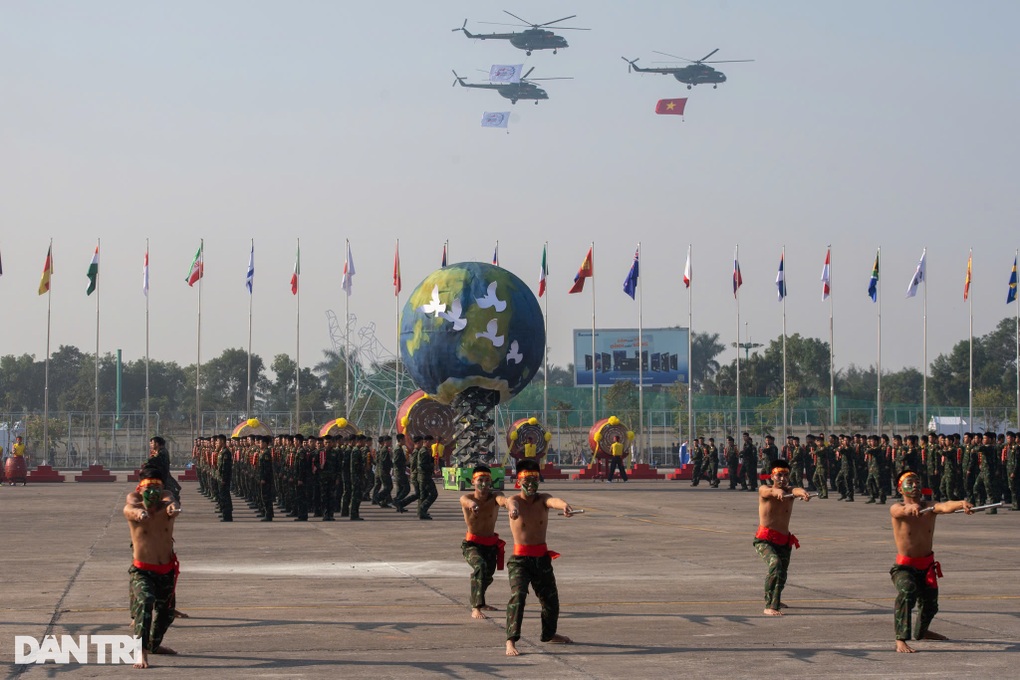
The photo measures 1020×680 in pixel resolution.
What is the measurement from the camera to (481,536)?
13.0 meters

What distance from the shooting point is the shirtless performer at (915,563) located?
37.6 feet

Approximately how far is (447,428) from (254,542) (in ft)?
66.5

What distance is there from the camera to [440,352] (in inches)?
1331

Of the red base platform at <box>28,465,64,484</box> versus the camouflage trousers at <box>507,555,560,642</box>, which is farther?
the red base platform at <box>28,465,64,484</box>

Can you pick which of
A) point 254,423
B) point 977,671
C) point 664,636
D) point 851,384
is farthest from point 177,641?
point 851,384

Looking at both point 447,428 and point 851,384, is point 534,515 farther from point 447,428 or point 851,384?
point 851,384

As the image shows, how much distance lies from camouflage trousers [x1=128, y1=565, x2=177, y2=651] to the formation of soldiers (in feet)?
67.6

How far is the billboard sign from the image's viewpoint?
96000mm

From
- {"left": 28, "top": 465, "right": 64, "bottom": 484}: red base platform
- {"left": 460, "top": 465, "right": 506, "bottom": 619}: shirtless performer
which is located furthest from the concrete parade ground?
{"left": 28, "top": 465, "right": 64, "bottom": 484}: red base platform

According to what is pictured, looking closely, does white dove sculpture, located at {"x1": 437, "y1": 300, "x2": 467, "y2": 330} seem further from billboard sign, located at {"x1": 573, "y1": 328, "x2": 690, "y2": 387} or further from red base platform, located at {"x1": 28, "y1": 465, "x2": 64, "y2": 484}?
billboard sign, located at {"x1": 573, "y1": 328, "x2": 690, "y2": 387}

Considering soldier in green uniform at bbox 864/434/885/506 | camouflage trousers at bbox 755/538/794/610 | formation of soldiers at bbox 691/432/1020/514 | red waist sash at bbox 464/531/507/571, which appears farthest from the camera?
soldier in green uniform at bbox 864/434/885/506

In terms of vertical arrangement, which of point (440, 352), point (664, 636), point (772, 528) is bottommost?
point (664, 636)

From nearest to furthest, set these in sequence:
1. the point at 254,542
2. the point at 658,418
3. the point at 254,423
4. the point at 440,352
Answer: the point at 254,542 < the point at 440,352 < the point at 254,423 < the point at 658,418

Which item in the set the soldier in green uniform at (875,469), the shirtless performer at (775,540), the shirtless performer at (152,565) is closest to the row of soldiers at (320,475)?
the soldier in green uniform at (875,469)
